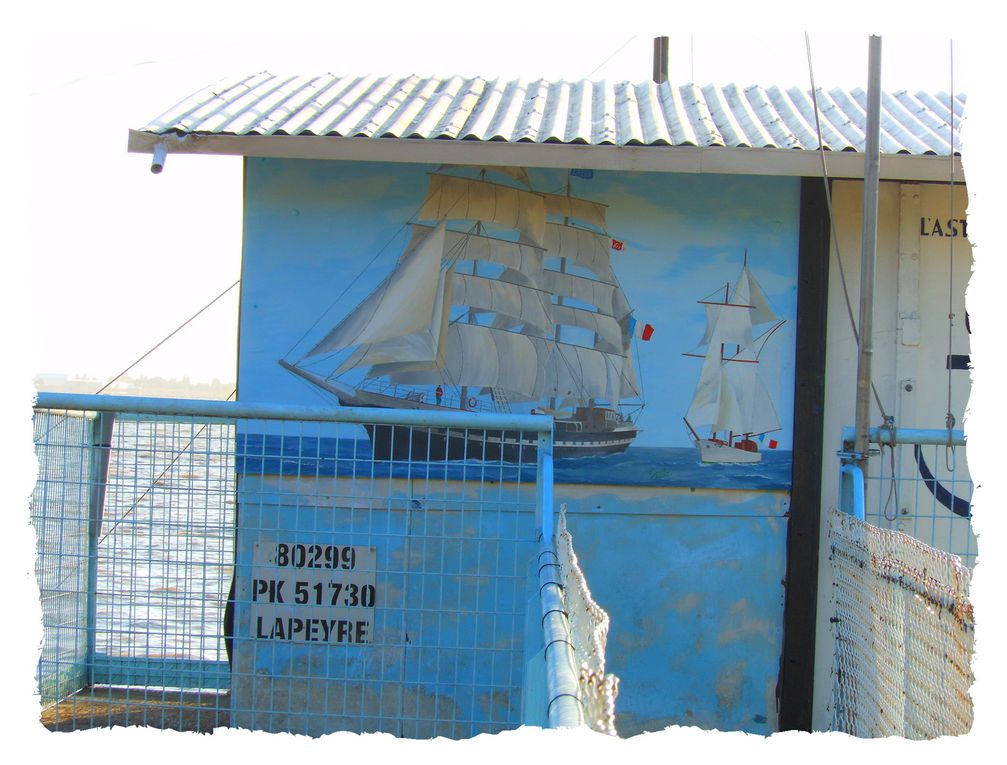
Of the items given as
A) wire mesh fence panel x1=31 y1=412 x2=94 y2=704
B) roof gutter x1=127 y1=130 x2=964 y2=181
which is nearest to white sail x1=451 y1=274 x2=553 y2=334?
roof gutter x1=127 y1=130 x2=964 y2=181

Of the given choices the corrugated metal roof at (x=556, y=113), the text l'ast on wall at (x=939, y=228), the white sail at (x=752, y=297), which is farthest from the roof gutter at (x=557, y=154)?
the white sail at (x=752, y=297)

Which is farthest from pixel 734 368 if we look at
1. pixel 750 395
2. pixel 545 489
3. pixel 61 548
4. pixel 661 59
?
pixel 661 59

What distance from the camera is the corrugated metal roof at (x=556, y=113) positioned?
5.36 meters

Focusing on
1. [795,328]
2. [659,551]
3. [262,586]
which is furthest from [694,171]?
[262,586]

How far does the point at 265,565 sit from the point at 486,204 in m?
2.31

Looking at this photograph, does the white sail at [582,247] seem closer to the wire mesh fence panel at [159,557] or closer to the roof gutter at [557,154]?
the roof gutter at [557,154]

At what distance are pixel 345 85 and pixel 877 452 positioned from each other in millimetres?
3980

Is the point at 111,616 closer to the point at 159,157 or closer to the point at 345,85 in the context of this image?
the point at 159,157

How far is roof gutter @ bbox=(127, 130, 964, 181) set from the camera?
17.2 ft

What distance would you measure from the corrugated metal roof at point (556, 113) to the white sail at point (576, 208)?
393mm

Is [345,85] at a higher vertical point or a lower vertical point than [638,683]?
higher

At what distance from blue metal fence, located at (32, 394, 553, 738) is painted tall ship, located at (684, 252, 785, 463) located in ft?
3.28

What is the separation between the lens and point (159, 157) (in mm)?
5215

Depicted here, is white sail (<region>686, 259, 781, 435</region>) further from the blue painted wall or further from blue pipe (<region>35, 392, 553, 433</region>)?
blue pipe (<region>35, 392, 553, 433</region>)
